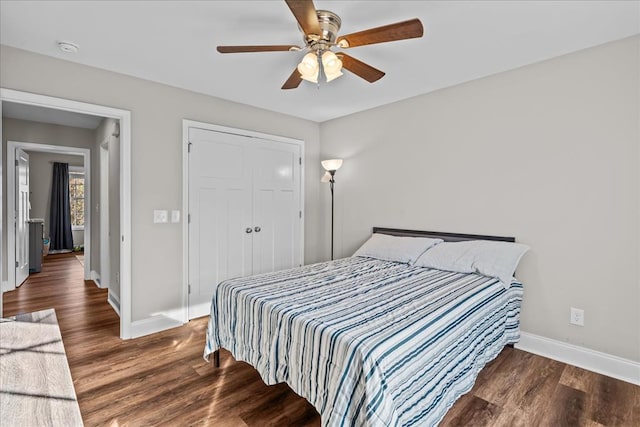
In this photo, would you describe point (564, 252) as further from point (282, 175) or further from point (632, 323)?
point (282, 175)

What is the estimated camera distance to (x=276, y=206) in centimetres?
415

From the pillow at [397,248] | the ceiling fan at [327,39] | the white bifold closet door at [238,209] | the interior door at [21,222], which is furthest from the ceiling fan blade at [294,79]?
the interior door at [21,222]

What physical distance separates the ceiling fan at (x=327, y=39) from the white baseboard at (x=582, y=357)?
8.33 feet

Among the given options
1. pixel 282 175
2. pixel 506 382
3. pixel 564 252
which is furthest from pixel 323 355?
pixel 282 175

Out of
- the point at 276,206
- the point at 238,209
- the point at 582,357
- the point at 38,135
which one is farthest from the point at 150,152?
the point at 582,357

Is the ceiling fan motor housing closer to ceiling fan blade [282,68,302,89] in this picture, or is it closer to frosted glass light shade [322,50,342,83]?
frosted glass light shade [322,50,342,83]

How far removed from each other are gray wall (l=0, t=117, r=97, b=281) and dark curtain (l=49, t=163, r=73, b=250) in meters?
3.23

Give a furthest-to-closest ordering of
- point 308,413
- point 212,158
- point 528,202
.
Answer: point 212,158
point 528,202
point 308,413

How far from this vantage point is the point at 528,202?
2.70 metres

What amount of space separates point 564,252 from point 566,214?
30 cm

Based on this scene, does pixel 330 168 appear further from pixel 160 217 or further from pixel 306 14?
pixel 306 14

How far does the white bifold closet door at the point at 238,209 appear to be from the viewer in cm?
342

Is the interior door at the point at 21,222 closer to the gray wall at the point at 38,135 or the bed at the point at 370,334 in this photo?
the gray wall at the point at 38,135

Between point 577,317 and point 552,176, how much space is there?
1.12 m
